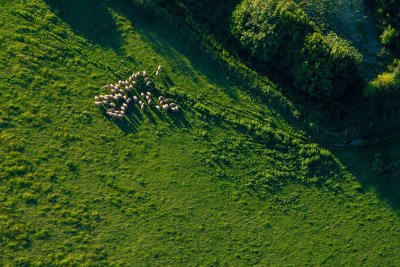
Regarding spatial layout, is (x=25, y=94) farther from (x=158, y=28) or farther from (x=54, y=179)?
(x=158, y=28)

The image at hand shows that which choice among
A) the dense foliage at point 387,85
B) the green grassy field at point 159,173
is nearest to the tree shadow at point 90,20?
the green grassy field at point 159,173

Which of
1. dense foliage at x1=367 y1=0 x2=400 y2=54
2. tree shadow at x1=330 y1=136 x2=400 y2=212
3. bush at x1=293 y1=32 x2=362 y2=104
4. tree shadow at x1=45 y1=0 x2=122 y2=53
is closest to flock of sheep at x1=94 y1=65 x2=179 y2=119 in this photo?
tree shadow at x1=45 y1=0 x2=122 y2=53

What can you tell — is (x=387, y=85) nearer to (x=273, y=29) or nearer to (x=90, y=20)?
(x=273, y=29)

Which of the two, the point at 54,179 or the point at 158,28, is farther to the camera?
the point at 158,28

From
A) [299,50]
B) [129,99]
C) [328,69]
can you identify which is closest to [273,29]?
[299,50]

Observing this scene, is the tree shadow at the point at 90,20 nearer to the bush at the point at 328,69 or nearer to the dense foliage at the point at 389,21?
the bush at the point at 328,69

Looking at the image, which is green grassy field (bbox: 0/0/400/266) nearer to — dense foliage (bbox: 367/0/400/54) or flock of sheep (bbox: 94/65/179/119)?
flock of sheep (bbox: 94/65/179/119)

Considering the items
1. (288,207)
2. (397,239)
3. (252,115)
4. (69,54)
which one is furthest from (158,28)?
(397,239)
